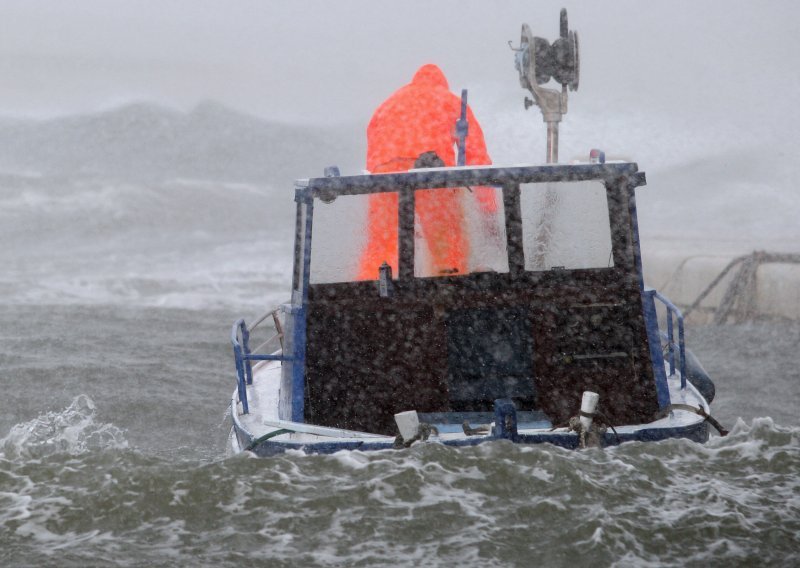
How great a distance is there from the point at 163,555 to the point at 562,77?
4633 mm

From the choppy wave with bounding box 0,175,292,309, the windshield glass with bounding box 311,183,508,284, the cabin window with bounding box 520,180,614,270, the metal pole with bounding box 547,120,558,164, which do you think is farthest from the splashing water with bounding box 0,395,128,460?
the choppy wave with bounding box 0,175,292,309

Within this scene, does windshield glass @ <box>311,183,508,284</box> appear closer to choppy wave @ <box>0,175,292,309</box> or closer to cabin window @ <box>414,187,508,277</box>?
cabin window @ <box>414,187,508,277</box>

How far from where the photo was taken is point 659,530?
4.97 metres

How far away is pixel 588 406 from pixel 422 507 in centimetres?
124

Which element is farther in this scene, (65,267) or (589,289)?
(65,267)

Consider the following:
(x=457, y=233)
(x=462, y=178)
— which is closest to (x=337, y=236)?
(x=457, y=233)

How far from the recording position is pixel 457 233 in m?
6.47

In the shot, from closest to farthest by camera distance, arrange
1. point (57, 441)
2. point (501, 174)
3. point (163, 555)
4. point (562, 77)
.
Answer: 1. point (163, 555)
2. point (501, 174)
3. point (562, 77)
4. point (57, 441)

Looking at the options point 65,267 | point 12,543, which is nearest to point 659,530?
point 12,543

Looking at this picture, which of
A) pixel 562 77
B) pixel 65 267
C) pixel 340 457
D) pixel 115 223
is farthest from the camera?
pixel 115 223

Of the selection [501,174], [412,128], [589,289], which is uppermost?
[412,128]

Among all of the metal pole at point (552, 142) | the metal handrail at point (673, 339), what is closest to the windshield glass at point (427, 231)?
the metal pole at point (552, 142)

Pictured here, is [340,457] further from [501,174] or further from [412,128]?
[412,128]

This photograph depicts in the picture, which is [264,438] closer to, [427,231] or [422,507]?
[422,507]
